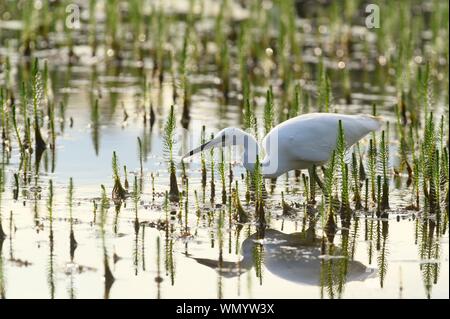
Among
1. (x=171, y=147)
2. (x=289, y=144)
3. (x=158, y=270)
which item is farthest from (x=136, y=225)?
(x=289, y=144)

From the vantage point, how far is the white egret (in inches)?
368

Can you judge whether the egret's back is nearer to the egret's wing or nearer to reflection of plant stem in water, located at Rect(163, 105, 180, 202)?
the egret's wing

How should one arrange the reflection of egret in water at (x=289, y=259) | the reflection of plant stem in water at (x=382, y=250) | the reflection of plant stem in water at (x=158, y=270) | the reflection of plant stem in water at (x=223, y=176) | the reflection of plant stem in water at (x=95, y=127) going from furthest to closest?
the reflection of plant stem in water at (x=95, y=127)
the reflection of plant stem in water at (x=223, y=176)
the reflection of plant stem in water at (x=382, y=250)
the reflection of egret in water at (x=289, y=259)
the reflection of plant stem in water at (x=158, y=270)

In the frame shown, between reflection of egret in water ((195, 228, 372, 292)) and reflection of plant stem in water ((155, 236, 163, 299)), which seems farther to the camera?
reflection of egret in water ((195, 228, 372, 292))

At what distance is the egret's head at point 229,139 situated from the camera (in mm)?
9305

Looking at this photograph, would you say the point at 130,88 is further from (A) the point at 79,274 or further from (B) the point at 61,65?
(A) the point at 79,274

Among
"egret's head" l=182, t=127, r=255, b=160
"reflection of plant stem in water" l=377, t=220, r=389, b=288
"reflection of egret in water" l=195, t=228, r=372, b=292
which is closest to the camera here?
"reflection of egret in water" l=195, t=228, r=372, b=292

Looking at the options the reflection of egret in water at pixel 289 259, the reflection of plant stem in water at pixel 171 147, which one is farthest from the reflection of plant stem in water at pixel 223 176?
the reflection of egret in water at pixel 289 259

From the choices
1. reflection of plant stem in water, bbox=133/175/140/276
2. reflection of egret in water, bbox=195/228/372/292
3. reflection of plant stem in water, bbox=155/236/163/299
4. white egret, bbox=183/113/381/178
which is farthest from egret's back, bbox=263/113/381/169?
reflection of plant stem in water, bbox=155/236/163/299

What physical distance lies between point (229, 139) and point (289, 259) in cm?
174

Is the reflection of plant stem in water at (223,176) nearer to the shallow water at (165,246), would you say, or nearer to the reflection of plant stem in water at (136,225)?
the shallow water at (165,246)

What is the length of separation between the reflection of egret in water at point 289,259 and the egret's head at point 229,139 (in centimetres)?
104

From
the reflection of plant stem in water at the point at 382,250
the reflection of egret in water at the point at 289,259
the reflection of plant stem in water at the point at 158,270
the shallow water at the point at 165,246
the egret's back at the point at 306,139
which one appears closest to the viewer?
the reflection of plant stem in water at the point at 158,270

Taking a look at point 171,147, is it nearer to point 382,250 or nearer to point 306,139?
point 306,139
